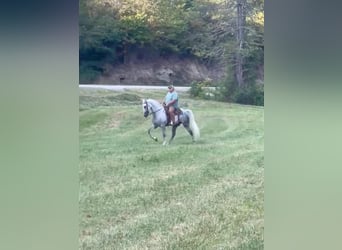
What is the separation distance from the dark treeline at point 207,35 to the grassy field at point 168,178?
0.55ft

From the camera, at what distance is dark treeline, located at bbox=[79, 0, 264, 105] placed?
9.59 ft

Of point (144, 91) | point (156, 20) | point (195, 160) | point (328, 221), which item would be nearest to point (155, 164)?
point (195, 160)

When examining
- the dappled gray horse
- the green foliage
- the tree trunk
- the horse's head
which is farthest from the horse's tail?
the tree trunk

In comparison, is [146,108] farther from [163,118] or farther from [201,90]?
[201,90]

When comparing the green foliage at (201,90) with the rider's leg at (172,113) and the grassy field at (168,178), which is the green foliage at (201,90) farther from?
the rider's leg at (172,113)

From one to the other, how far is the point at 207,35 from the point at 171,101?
469 mm

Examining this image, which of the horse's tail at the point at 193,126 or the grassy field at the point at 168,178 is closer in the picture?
the grassy field at the point at 168,178

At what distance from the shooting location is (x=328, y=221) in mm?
2996

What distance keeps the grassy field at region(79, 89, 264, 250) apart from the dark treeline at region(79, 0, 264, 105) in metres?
0.17

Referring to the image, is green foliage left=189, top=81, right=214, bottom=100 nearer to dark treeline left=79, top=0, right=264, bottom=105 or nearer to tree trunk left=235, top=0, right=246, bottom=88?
dark treeline left=79, top=0, right=264, bottom=105

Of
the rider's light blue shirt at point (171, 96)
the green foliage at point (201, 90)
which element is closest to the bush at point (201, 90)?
the green foliage at point (201, 90)

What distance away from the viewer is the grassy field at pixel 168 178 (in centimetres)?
285

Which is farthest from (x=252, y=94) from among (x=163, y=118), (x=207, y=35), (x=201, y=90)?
(x=163, y=118)

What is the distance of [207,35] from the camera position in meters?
2.99
